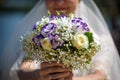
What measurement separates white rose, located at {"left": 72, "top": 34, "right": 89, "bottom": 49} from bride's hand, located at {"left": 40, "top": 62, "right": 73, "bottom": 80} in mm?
208

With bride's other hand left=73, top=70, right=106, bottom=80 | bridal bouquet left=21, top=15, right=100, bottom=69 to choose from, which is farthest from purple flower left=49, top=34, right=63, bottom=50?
bride's other hand left=73, top=70, right=106, bottom=80

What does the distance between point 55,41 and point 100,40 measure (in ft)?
3.58

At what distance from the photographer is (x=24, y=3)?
1822 centimetres

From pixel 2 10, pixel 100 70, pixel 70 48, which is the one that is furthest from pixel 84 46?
pixel 2 10

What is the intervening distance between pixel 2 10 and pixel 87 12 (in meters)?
12.7

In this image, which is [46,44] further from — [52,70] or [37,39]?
[52,70]

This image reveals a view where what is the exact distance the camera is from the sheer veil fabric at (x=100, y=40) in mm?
4930

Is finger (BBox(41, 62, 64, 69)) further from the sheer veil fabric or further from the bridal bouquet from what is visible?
the sheer veil fabric

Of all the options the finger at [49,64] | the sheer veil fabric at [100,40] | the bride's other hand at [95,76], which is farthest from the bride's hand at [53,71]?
the sheer veil fabric at [100,40]

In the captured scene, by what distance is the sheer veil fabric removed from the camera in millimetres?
4930

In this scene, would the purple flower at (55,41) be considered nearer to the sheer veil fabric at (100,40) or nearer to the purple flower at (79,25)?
the purple flower at (79,25)

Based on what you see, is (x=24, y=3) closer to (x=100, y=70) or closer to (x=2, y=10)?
(x=2, y=10)

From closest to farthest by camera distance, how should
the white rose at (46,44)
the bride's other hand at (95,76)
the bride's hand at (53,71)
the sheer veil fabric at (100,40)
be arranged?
the white rose at (46,44), the bride's hand at (53,71), the bride's other hand at (95,76), the sheer veil fabric at (100,40)

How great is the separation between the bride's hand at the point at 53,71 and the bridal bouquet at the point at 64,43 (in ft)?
0.18
